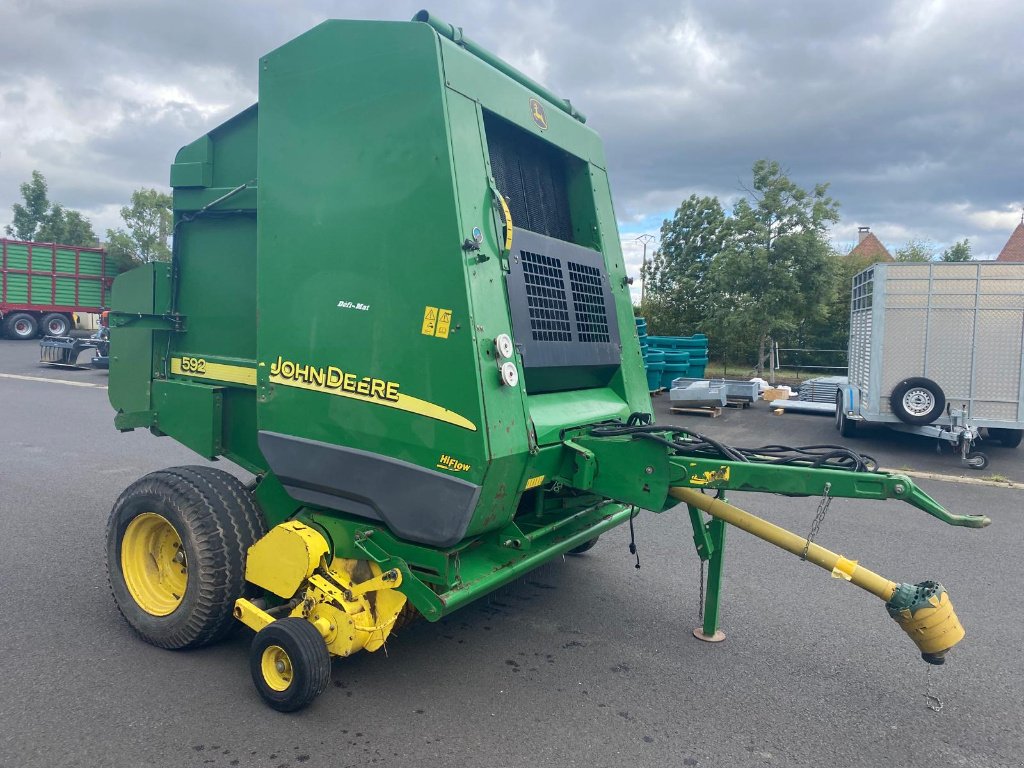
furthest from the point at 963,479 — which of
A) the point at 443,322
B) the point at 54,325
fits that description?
the point at 54,325

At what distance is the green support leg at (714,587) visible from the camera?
12.2ft

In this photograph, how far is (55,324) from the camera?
86.8ft

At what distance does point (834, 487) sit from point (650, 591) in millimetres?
1956

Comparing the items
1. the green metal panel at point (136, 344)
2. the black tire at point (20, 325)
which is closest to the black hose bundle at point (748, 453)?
the green metal panel at point (136, 344)

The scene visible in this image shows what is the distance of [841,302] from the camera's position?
22.5m

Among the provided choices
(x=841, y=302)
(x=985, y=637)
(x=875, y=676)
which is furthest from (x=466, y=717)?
(x=841, y=302)

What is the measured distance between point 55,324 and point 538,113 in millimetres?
28196

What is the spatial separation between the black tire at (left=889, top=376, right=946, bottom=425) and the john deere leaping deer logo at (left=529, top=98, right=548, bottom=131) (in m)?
7.33

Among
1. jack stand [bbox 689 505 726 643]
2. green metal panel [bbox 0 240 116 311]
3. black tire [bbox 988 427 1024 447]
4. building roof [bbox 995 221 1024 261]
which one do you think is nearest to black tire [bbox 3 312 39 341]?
green metal panel [bbox 0 240 116 311]

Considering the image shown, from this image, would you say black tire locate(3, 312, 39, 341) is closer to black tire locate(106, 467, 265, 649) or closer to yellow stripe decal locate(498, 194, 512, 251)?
A: black tire locate(106, 467, 265, 649)

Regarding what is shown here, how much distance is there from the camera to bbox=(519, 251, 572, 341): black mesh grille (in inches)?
136

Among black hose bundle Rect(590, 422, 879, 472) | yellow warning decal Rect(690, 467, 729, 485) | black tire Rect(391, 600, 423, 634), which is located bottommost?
black tire Rect(391, 600, 423, 634)

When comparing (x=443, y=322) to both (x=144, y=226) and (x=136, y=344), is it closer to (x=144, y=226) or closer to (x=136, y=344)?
(x=136, y=344)

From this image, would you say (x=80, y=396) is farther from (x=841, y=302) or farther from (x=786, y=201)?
(x=841, y=302)
